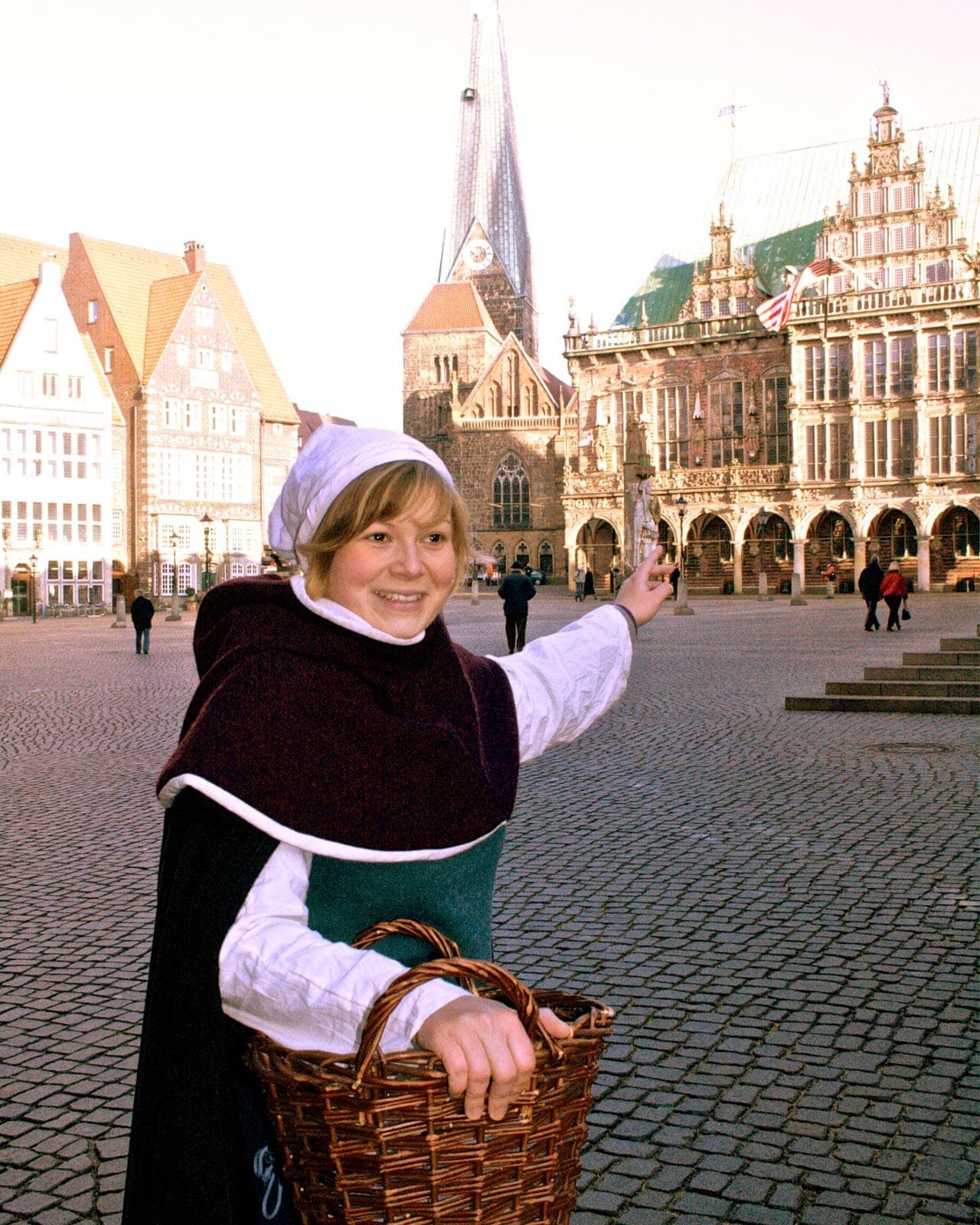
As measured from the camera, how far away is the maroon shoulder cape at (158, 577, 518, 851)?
6.05ft

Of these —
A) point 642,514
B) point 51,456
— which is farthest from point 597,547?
point 642,514

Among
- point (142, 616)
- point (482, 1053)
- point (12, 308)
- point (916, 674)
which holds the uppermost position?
point (12, 308)

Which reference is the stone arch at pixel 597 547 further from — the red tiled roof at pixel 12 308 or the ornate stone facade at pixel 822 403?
the red tiled roof at pixel 12 308

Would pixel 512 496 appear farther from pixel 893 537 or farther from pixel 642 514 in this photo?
pixel 642 514

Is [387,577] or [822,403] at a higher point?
[822,403]

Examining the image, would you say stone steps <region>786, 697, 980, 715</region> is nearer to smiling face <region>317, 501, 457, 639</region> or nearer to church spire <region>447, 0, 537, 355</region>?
smiling face <region>317, 501, 457, 639</region>

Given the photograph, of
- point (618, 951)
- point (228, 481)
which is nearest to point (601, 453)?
point (228, 481)

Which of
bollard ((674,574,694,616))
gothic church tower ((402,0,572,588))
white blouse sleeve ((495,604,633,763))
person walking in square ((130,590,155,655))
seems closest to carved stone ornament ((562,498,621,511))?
gothic church tower ((402,0,572,588))

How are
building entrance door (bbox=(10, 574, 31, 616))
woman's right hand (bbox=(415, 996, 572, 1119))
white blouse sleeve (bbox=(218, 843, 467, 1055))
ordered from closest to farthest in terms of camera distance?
woman's right hand (bbox=(415, 996, 572, 1119)) → white blouse sleeve (bbox=(218, 843, 467, 1055)) → building entrance door (bbox=(10, 574, 31, 616))

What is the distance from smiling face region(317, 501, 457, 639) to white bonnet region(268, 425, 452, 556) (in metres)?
0.07

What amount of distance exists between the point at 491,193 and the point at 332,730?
9678 centimetres

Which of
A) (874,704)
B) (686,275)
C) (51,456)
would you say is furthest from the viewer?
(686,275)

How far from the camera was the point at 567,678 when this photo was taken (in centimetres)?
238

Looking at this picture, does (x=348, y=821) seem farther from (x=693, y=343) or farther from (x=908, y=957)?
(x=693, y=343)
